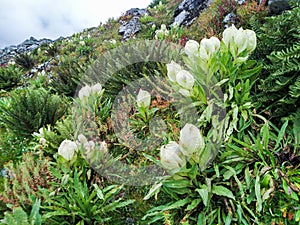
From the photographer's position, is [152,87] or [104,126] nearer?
[104,126]

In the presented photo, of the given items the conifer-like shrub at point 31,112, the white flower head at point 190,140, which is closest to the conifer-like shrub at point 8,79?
the conifer-like shrub at point 31,112

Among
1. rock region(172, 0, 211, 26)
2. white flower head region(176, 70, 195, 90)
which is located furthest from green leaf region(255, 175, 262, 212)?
rock region(172, 0, 211, 26)

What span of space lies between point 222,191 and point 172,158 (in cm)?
43

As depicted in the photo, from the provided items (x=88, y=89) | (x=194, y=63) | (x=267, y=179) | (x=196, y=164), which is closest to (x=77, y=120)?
(x=88, y=89)

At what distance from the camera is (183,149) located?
6.15ft

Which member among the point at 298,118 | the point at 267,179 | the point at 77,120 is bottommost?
the point at 267,179

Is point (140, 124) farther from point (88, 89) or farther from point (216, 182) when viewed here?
point (216, 182)

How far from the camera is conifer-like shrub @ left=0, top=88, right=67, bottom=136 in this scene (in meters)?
3.97

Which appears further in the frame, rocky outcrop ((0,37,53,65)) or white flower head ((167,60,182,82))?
rocky outcrop ((0,37,53,65))

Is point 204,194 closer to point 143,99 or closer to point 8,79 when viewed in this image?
point 143,99

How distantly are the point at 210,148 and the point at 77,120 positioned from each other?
6.02ft

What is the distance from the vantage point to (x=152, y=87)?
12.1 feet

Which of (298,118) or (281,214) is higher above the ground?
(298,118)

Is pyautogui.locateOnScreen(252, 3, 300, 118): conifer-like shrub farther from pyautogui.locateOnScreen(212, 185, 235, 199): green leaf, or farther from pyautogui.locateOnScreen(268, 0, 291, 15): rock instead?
pyautogui.locateOnScreen(268, 0, 291, 15): rock
